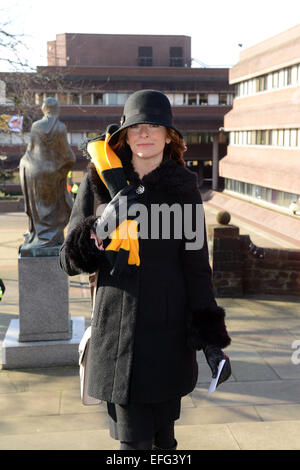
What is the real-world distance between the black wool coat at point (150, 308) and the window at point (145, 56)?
57.0 m

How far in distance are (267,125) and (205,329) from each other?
2708cm

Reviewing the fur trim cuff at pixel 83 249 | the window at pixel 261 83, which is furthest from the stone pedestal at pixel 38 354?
the window at pixel 261 83

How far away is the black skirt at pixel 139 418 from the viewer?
9.08 ft

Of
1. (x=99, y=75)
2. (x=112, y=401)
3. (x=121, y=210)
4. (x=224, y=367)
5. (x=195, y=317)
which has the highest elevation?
(x=99, y=75)

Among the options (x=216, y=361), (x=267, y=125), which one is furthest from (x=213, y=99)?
(x=216, y=361)

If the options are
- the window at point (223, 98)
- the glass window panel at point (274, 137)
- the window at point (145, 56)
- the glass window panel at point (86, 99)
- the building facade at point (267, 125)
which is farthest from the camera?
the window at point (145, 56)

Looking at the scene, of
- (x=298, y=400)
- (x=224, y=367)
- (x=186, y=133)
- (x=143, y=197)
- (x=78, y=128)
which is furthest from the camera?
(x=186, y=133)

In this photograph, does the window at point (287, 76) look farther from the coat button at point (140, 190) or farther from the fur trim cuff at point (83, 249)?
the fur trim cuff at point (83, 249)

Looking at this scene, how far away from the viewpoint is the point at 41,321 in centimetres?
614

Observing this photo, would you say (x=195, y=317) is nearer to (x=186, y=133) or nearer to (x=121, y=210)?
(x=121, y=210)

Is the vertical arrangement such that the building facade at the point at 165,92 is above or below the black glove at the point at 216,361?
above

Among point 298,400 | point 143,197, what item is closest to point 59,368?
point 298,400

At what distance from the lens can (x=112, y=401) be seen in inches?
110
